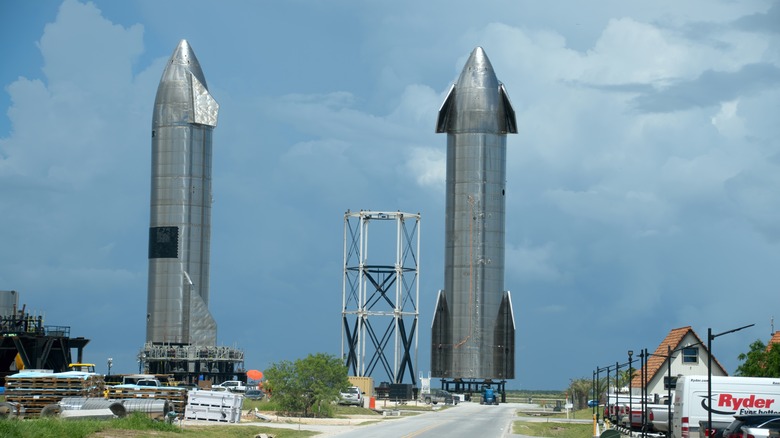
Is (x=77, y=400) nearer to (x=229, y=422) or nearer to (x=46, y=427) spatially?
(x=229, y=422)

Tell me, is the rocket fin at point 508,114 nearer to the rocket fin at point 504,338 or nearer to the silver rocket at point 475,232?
the silver rocket at point 475,232

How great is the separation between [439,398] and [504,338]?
10.3 meters

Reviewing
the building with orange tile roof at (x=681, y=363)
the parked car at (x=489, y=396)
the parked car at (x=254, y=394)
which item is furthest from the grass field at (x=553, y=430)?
the parked car at (x=489, y=396)

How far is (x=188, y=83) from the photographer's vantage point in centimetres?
11681

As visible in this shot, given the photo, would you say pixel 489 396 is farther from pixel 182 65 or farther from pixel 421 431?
pixel 421 431

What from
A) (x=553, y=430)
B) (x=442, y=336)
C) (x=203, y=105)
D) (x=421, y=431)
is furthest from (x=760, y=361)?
(x=203, y=105)

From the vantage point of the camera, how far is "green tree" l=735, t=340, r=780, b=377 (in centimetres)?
6756

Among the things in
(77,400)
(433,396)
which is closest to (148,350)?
(433,396)

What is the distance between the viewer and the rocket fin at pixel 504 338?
394ft

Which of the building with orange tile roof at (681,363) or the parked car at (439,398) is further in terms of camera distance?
the parked car at (439,398)

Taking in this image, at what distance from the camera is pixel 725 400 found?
137ft

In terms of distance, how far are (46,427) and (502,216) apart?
82105 millimetres

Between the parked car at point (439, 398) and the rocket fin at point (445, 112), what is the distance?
2650cm

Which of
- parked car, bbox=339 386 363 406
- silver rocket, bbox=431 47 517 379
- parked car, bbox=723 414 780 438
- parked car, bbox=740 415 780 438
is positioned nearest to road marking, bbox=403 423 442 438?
parked car, bbox=723 414 780 438
